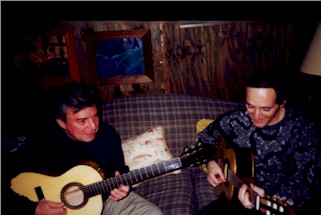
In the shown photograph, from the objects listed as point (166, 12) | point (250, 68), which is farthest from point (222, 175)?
point (166, 12)

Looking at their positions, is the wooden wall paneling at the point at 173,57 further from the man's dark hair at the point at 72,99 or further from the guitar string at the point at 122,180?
the guitar string at the point at 122,180

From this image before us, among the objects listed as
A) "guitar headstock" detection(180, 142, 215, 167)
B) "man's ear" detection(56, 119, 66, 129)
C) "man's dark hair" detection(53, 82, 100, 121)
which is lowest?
"guitar headstock" detection(180, 142, 215, 167)

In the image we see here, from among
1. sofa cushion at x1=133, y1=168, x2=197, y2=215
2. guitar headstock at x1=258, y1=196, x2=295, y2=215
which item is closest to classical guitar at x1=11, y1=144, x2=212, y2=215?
sofa cushion at x1=133, y1=168, x2=197, y2=215

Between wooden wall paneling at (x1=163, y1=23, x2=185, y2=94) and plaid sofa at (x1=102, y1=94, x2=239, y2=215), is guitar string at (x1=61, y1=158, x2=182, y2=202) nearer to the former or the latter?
plaid sofa at (x1=102, y1=94, x2=239, y2=215)

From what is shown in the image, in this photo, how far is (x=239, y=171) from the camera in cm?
213

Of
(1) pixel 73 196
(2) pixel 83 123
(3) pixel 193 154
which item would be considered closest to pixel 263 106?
(3) pixel 193 154

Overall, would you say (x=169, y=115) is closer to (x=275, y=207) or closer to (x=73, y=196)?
(x=73, y=196)

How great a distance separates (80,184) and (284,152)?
1818mm

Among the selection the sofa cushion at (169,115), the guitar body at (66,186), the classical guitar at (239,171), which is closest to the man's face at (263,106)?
the classical guitar at (239,171)

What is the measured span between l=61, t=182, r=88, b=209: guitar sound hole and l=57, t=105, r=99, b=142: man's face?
431 mm

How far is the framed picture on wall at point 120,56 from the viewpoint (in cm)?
324

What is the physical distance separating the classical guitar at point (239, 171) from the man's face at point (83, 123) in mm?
1217

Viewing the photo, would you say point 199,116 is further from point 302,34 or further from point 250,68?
point 302,34

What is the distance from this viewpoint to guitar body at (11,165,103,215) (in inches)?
89.7
